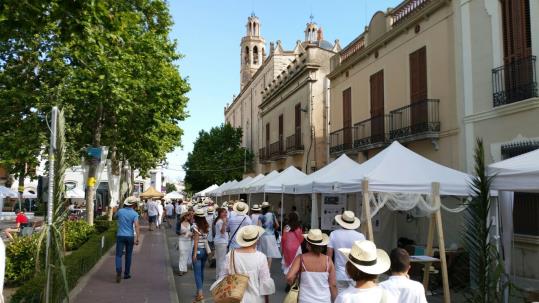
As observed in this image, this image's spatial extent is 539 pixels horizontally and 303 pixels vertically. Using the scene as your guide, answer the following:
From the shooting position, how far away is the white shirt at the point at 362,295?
3.75m

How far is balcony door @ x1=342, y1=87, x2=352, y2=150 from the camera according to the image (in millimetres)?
21450

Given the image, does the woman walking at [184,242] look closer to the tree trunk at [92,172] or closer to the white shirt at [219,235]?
the white shirt at [219,235]

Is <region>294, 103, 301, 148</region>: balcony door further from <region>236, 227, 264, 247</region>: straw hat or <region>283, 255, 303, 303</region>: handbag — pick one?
<region>283, 255, 303, 303</region>: handbag

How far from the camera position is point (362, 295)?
3787 mm

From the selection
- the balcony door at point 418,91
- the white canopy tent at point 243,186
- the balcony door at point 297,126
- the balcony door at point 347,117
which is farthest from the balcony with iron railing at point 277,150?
the balcony door at point 418,91

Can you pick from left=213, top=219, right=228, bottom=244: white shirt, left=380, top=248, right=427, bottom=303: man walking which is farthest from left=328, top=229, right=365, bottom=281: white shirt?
left=213, top=219, right=228, bottom=244: white shirt

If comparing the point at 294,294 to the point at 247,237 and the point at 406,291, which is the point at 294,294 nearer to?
the point at 247,237

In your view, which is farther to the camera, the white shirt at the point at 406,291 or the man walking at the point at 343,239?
the man walking at the point at 343,239

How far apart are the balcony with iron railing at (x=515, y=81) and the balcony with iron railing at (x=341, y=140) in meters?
8.78

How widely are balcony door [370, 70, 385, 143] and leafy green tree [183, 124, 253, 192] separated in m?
27.8

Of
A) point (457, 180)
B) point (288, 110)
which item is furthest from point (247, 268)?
point (288, 110)

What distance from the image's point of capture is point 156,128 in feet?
66.9

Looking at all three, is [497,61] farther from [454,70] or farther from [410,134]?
[410,134]

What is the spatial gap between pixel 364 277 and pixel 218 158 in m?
46.6
